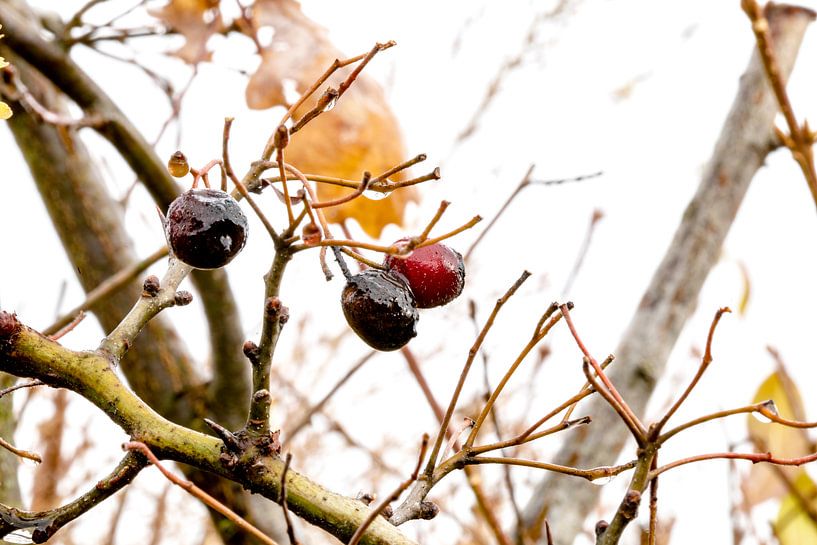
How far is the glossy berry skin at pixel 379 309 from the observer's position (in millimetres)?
787

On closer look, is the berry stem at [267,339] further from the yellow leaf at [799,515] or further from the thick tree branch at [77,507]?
the yellow leaf at [799,515]

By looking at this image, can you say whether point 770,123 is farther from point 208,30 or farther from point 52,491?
point 52,491

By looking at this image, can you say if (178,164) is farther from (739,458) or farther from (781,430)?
(781,430)

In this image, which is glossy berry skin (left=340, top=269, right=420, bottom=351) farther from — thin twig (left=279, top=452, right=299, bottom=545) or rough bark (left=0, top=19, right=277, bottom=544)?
rough bark (left=0, top=19, right=277, bottom=544)

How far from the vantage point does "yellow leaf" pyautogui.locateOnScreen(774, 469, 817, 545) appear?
148 centimetres

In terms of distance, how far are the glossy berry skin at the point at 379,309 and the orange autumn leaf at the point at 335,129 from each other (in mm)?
712

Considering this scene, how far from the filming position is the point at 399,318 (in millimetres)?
798

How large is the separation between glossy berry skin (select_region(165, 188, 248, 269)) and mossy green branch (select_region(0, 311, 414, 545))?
0.13 m

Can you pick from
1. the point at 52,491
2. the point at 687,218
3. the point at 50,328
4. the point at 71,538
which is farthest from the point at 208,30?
the point at 71,538

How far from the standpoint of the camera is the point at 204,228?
2.40 feet

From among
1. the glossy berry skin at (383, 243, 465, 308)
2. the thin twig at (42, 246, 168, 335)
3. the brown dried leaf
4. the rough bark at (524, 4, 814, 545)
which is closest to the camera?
the glossy berry skin at (383, 243, 465, 308)

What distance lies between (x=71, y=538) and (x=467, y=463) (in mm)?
2689

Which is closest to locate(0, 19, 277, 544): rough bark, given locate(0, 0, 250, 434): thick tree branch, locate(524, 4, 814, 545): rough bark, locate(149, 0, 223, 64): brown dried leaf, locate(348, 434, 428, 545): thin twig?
locate(0, 0, 250, 434): thick tree branch

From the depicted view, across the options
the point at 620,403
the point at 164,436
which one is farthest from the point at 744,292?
the point at 164,436
